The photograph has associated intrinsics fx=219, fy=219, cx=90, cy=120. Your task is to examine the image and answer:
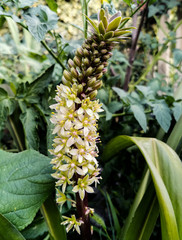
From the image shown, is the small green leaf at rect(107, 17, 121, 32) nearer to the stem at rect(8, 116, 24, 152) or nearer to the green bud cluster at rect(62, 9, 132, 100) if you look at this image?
the green bud cluster at rect(62, 9, 132, 100)

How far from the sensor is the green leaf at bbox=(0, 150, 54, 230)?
19.3 inches

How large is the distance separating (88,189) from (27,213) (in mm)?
153

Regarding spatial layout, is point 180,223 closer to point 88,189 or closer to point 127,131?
point 88,189

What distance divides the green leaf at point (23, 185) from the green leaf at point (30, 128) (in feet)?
0.40

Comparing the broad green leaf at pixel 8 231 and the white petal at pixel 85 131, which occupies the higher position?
the white petal at pixel 85 131

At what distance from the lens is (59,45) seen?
0.76 m

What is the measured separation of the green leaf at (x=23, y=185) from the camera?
490mm

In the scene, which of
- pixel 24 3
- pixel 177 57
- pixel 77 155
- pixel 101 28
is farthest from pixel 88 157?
pixel 177 57

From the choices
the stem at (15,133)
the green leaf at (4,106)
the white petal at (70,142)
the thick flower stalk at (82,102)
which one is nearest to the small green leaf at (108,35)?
the thick flower stalk at (82,102)

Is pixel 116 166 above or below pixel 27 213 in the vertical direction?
below

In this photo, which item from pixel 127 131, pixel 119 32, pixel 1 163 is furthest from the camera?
pixel 127 131

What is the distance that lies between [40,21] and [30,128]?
1.04 ft

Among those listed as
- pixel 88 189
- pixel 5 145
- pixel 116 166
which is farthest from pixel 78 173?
pixel 5 145

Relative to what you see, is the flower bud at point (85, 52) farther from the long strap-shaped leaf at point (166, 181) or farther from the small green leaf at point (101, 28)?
the long strap-shaped leaf at point (166, 181)
